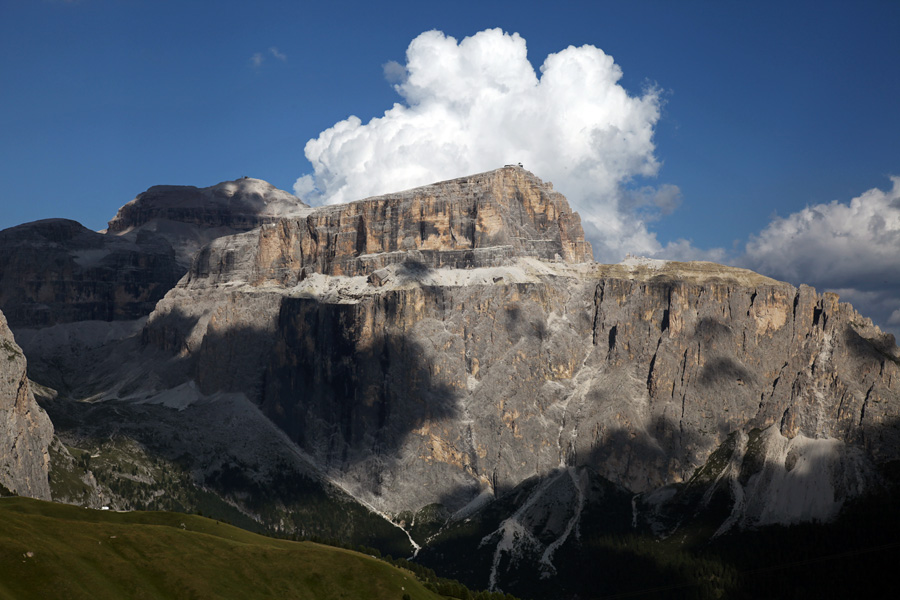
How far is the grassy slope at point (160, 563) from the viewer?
131m

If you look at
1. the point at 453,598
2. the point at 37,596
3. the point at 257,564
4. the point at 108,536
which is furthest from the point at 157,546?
the point at 453,598

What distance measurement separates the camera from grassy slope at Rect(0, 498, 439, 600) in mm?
131000

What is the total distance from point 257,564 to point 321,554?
15100mm

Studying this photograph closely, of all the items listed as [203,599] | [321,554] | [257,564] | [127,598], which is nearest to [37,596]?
[127,598]

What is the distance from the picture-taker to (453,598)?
631 feet

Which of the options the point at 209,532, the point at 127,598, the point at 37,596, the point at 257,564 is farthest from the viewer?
the point at 209,532

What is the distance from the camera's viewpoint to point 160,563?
151m

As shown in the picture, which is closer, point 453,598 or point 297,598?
point 297,598

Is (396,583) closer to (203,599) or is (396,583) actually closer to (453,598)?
(453,598)

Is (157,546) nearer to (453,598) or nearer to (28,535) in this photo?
(28,535)

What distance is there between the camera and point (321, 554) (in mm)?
180000

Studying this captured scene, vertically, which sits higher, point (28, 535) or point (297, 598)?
point (28, 535)

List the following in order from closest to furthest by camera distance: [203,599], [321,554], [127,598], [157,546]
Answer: [127,598] → [203,599] → [157,546] → [321,554]

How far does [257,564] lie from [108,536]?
2598cm
